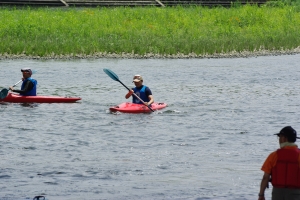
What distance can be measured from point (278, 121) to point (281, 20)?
1028 inches

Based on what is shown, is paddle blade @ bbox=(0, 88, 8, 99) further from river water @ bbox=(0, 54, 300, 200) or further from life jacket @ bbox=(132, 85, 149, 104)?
life jacket @ bbox=(132, 85, 149, 104)

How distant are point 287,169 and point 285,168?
0.09 ft

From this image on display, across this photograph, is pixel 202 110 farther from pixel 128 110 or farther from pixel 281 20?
pixel 281 20

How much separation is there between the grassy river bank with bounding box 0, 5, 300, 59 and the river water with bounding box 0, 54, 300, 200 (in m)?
4.32

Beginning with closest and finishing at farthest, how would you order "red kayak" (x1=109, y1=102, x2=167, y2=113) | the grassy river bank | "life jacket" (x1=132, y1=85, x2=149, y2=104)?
"red kayak" (x1=109, y1=102, x2=167, y2=113)
"life jacket" (x1=132, y1=85, x2=149, y2=104)
the grassy river bank

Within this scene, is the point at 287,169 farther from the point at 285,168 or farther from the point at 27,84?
the point at 27,84

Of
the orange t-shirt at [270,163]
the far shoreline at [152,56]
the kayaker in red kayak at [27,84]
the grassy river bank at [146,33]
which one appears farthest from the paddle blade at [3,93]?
the orange t-shirt at [270,163]

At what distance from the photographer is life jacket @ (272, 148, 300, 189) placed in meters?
10.1

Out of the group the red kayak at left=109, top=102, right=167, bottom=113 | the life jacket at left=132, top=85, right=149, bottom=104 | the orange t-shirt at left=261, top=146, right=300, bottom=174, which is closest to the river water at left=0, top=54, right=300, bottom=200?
the red kayak at left=109, top=102, right=167, bottom=113

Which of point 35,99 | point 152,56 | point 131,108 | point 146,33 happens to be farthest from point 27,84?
point 146,33

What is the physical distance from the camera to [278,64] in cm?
3650

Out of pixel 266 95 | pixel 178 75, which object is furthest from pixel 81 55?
pixel 266 95

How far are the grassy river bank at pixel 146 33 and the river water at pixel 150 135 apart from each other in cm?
432

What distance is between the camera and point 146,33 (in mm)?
41625
